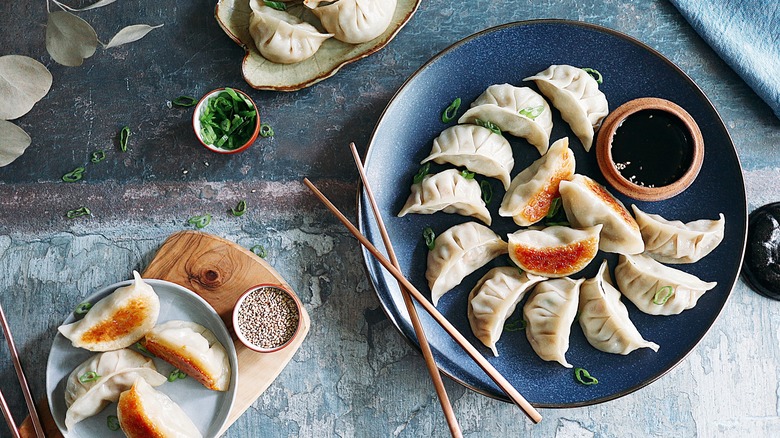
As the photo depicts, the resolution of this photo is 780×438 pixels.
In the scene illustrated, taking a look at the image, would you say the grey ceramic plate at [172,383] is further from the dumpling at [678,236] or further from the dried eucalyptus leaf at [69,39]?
the dumpling at [678,236]

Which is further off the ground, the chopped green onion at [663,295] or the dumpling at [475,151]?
the dumpling at [475,151]

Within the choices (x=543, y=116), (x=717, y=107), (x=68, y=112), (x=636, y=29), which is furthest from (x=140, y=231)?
(x=717, y=107)

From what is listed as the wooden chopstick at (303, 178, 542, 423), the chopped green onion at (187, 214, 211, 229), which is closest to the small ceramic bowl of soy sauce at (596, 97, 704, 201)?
the wooden chopstick at (303, 178, 542, 423)

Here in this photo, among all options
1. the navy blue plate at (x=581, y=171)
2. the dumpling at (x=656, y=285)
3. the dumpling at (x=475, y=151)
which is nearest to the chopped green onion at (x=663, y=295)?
the dumpling at (x=656, y=285)

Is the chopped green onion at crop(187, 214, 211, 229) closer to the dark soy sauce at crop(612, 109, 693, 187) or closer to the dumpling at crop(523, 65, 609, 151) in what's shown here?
the dumpling at crop(523, 65, 609, 151)

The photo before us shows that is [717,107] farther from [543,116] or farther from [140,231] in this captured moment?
[140,231]

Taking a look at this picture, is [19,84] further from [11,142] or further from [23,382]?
[23,382]
